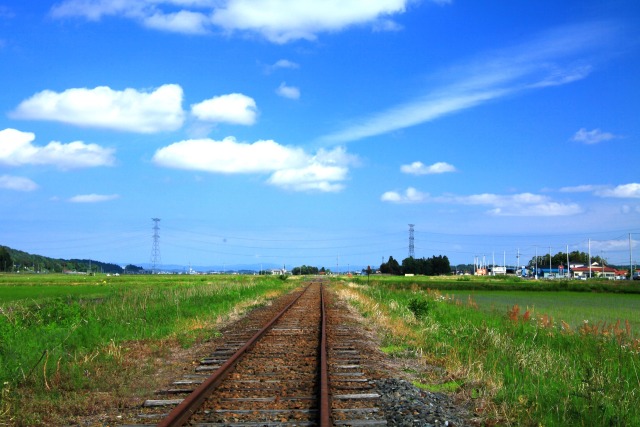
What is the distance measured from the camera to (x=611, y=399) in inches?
288

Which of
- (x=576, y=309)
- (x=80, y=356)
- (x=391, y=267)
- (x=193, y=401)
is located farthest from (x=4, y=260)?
(x=193, y=401)

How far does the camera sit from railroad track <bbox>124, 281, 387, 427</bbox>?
6.34 m

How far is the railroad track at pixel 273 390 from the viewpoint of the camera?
20.8ft

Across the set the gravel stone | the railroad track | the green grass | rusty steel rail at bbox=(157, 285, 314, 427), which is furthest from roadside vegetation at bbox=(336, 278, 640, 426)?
the green grass

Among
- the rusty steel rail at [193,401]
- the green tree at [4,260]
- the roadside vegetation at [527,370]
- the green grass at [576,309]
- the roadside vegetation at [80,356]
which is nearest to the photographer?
the rusty steel rail at [193,401]

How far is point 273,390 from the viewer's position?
7.72 m

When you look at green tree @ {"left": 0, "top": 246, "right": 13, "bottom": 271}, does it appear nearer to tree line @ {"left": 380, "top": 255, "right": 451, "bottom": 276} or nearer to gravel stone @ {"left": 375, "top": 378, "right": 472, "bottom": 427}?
tree line @ {"left": 380, "top": 255, "right": 451, "bottom": 276}

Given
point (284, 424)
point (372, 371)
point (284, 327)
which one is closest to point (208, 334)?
point (284, 327)

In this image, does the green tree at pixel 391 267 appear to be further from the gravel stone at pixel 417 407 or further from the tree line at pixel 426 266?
the gravel stone at pixel 417 407

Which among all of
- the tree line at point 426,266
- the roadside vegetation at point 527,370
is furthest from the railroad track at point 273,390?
the tree line at point 426,266

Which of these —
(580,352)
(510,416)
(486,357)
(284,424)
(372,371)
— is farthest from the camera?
(580,352)

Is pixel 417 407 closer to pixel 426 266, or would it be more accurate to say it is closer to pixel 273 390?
pixel 273 390

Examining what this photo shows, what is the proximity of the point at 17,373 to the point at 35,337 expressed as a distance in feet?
10.6

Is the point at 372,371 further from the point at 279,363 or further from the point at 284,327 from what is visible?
the point at 284,327
